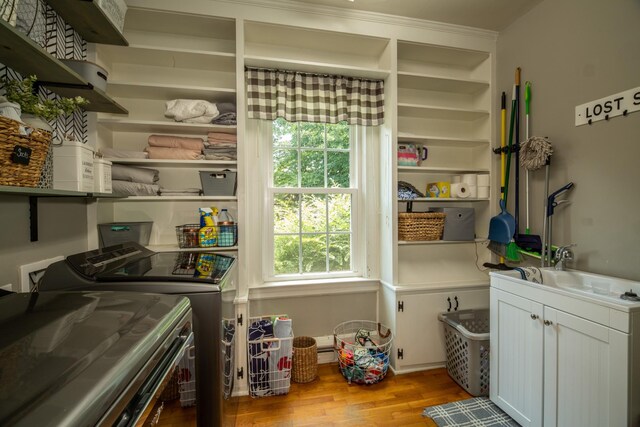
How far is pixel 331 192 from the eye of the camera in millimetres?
2404

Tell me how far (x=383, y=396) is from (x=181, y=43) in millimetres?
2855

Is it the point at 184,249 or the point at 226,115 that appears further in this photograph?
the point at 226,115

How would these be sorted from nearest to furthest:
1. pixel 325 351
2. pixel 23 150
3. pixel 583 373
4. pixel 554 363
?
1. pixel 23 150
2. pixel 583 373
3. pixel 554 363
4. pixel 325 351

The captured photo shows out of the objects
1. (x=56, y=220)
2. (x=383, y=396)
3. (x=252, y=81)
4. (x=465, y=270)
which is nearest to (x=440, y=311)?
(x=465, y=270)

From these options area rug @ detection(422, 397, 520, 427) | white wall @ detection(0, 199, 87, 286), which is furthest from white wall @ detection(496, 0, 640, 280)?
white wall @ detection(0, 199, 87, 286)

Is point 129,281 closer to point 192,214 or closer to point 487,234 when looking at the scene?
point 192,214

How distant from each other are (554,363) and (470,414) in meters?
0.63

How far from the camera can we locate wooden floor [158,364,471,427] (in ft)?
5.64

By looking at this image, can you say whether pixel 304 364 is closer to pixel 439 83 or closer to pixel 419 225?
pixel 419 225

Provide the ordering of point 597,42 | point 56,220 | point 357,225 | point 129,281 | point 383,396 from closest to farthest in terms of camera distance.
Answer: point 129,281 < point 56,220 < point 597,42 < point 383,396 < point 357,225

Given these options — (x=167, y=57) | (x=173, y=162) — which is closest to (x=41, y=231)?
(x=173, y=162)

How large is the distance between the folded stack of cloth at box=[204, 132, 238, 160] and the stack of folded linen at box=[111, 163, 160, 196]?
390 mm

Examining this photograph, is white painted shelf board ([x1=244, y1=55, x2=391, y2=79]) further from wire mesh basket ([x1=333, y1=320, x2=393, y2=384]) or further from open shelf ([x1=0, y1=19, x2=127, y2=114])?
wire mesh basket ([x1=333, y1=320, x2=393, y2=384])

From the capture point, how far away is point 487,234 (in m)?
2.48
